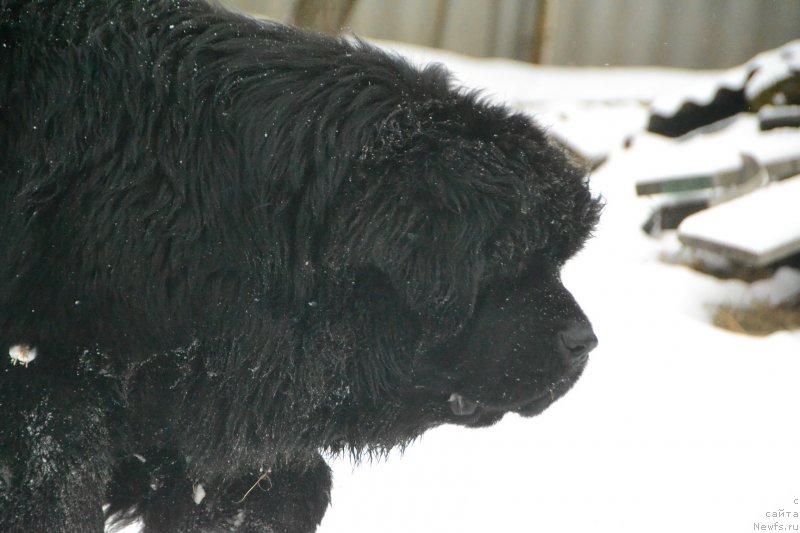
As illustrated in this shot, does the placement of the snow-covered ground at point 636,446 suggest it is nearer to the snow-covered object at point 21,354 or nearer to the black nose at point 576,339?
the black nose at point 576,339

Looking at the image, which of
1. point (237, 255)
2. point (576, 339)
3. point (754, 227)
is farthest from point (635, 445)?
point (237, 255)

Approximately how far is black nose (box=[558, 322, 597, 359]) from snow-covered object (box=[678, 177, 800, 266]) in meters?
2.57

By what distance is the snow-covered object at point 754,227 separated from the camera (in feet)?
16.0

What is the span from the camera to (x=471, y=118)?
250cm

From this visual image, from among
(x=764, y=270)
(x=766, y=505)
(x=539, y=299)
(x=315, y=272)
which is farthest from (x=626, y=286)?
(x=315, y=272)

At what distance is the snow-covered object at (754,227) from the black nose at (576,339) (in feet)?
8.42

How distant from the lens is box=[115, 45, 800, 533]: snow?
368cm

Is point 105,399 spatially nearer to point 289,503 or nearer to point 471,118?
point 289,503

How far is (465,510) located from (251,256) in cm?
178

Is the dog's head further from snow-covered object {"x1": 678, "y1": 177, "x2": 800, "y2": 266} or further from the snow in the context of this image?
snow-covered object {"x1": 678, "y1": 177, "x2": 800, "y2": 266}

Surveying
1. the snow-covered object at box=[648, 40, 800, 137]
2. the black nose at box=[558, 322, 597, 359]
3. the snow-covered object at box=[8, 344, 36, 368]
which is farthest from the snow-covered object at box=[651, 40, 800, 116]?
the snow-covered object at box=[8, 344, 36, 368]

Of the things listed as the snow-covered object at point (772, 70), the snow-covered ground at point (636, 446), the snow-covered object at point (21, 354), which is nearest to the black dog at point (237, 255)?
the snow-covered object at point (21, 354)

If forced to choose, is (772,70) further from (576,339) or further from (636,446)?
(576,339)

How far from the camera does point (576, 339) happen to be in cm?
261
